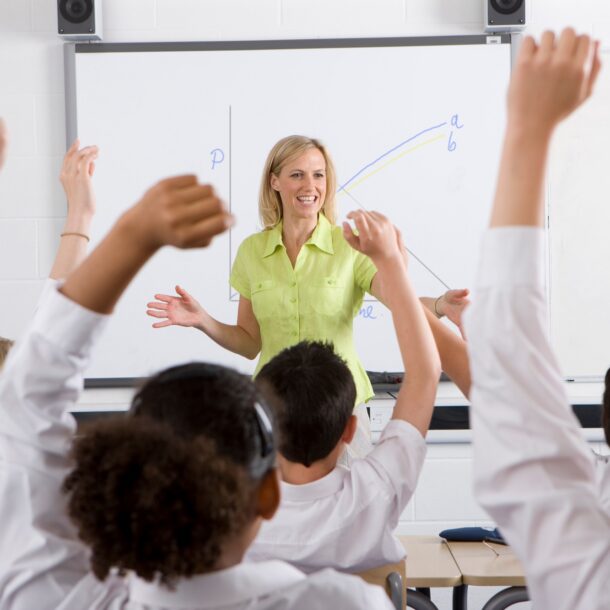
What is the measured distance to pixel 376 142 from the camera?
369 cm

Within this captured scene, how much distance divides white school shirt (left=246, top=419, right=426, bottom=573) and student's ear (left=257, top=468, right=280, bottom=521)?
24.6 inches

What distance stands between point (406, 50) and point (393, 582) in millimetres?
2543

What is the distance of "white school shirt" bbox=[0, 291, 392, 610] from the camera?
2.60 ft

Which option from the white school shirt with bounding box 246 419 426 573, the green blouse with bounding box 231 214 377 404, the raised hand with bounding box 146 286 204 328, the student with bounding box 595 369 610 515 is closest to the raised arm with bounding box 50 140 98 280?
the white school shirt with bounding box 246 419 426 573

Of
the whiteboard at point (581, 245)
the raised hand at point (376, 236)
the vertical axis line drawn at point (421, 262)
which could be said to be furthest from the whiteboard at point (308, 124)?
the raised hand at point (376, 236)

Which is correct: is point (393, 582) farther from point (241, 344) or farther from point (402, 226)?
point (402, 226)

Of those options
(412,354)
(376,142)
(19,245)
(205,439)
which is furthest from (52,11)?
(205,439)

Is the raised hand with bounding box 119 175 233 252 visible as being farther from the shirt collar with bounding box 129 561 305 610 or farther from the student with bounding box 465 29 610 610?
the shirt collar with bounding box 129 561 305 610

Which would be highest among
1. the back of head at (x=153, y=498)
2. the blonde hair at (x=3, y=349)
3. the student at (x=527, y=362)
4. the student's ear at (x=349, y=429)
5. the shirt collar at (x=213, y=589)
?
the student at (x=527, y=362)

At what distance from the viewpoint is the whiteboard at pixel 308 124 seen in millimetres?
3672

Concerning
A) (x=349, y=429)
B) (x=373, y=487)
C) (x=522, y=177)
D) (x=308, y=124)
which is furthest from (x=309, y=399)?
(x=308, y=124)

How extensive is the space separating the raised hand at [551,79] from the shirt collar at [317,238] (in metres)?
2.09

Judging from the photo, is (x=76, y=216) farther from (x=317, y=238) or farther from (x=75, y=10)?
(x=75, y=10)

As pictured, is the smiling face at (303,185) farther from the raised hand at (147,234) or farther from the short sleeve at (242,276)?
the raised hand at (147,234)
